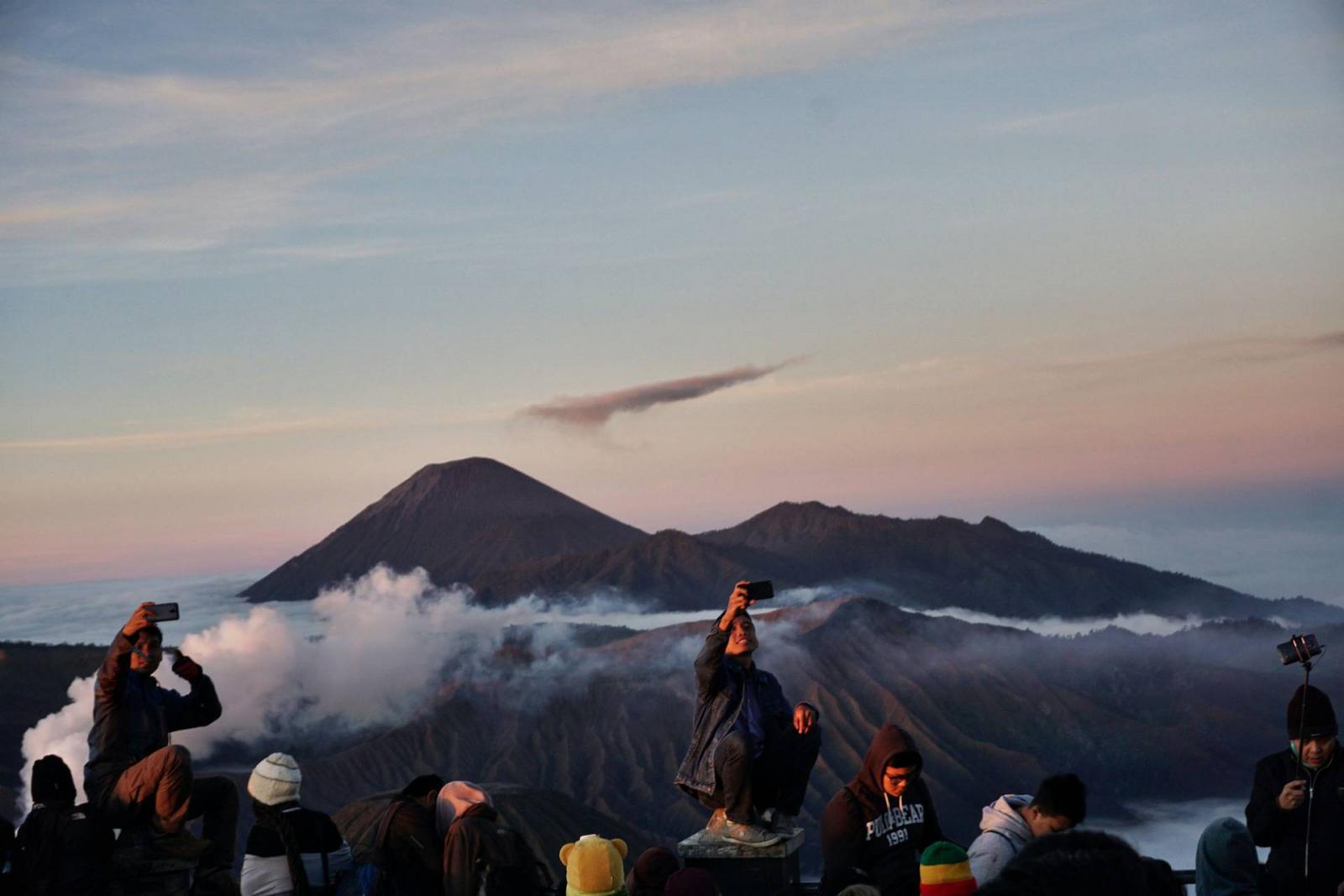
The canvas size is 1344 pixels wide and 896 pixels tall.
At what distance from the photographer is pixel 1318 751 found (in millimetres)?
7777

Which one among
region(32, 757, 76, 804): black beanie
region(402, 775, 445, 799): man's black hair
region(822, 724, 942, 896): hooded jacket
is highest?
region(32, 757, 76, 804): black beanie

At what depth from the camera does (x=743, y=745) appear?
29.0ft

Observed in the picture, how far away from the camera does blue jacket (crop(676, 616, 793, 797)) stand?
8898 millimetres

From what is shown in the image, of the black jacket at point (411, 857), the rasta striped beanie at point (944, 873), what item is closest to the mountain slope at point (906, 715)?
the black jacket at point (411, 857)

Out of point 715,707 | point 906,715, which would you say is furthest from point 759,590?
point 906,715

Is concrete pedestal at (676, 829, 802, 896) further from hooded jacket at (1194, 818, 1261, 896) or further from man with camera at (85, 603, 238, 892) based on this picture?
man with camera at (85, 603, 238, 892)

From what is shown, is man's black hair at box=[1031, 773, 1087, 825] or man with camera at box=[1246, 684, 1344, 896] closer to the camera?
man's black hair at box=[1031, 773, 1087, 825]

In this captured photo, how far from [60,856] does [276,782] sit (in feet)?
3.88

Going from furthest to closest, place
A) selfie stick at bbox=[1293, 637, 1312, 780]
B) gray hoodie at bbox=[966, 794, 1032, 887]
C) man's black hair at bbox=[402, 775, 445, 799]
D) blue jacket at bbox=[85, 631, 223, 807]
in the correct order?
blue jacket at bbox=[85, 631, 223, 807] < man's black hair at bbox=[402, 775, 445, 799] < selfie stick at bbox=[1293, 637, 1312, 780] < gray hoodie at bbox=[966, 794, 1032, 887]

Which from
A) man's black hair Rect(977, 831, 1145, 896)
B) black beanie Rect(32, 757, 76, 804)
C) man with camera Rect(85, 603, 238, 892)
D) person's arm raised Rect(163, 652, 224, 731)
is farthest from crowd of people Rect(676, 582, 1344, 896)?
black beanie Rect(32, 757, 76, 804)

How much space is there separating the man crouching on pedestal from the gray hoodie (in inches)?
78.0

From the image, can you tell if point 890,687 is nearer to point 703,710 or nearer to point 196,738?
point 196,738

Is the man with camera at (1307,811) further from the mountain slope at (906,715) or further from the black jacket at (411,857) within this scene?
the mountain slope at (906,715)

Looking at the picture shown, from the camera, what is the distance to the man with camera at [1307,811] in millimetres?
7809
